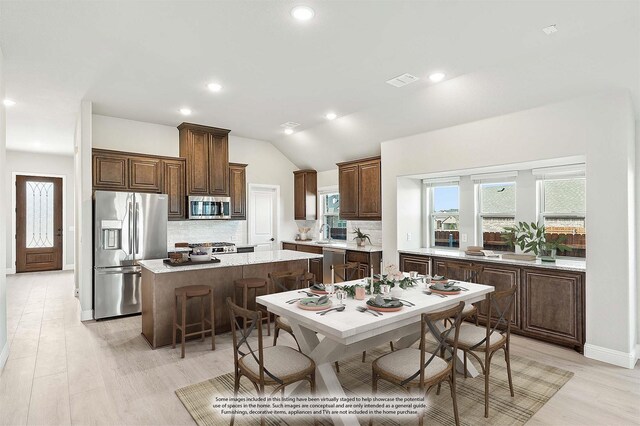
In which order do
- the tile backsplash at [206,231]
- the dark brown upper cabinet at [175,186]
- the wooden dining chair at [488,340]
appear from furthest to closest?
the tile backsplash at [206,231] → the dark brown upper cabinet at [175,186] → the wooden dining chair at [488,340]

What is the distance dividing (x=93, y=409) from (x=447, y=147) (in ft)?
15.6

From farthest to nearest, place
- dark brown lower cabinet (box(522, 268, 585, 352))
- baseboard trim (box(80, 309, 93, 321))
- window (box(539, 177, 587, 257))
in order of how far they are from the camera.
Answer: baseboard trim (box(80, 309, 93, 321)), window (box(539, 177, 587, 257)), dark brown lower cabinet (box(522, 268, 585, 352))

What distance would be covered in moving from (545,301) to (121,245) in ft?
18.1

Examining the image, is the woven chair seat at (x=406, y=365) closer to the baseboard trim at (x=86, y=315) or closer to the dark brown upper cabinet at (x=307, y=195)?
the baseboard trim at (x=86, y=315)

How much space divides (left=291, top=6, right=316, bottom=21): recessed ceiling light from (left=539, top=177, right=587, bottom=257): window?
3673 millimetres

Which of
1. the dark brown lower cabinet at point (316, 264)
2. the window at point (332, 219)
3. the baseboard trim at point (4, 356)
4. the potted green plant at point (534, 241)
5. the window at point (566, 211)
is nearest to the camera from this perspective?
the baseboard trim at point (4, 356)

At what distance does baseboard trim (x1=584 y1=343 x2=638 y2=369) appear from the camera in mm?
3338

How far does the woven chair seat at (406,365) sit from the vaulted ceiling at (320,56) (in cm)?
258

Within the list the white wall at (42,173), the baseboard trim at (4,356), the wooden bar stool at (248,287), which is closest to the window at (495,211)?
the wooden bar stool at (248,287)

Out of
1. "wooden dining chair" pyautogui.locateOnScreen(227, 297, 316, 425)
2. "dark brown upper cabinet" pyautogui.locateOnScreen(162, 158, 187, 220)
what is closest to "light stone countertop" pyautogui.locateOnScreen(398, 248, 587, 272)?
"wooden dining chair" pyautogui.locateOnScreen(227, 297, 316, 425)

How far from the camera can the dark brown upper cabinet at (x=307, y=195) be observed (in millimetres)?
7773

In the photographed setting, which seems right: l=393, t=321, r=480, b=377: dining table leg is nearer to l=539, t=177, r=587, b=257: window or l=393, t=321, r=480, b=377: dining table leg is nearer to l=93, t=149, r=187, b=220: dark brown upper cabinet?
l=539, t=177, r=587, b=257: window

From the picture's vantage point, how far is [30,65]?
12.2 ft

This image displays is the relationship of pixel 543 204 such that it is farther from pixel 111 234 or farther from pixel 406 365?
pixel 111 234
